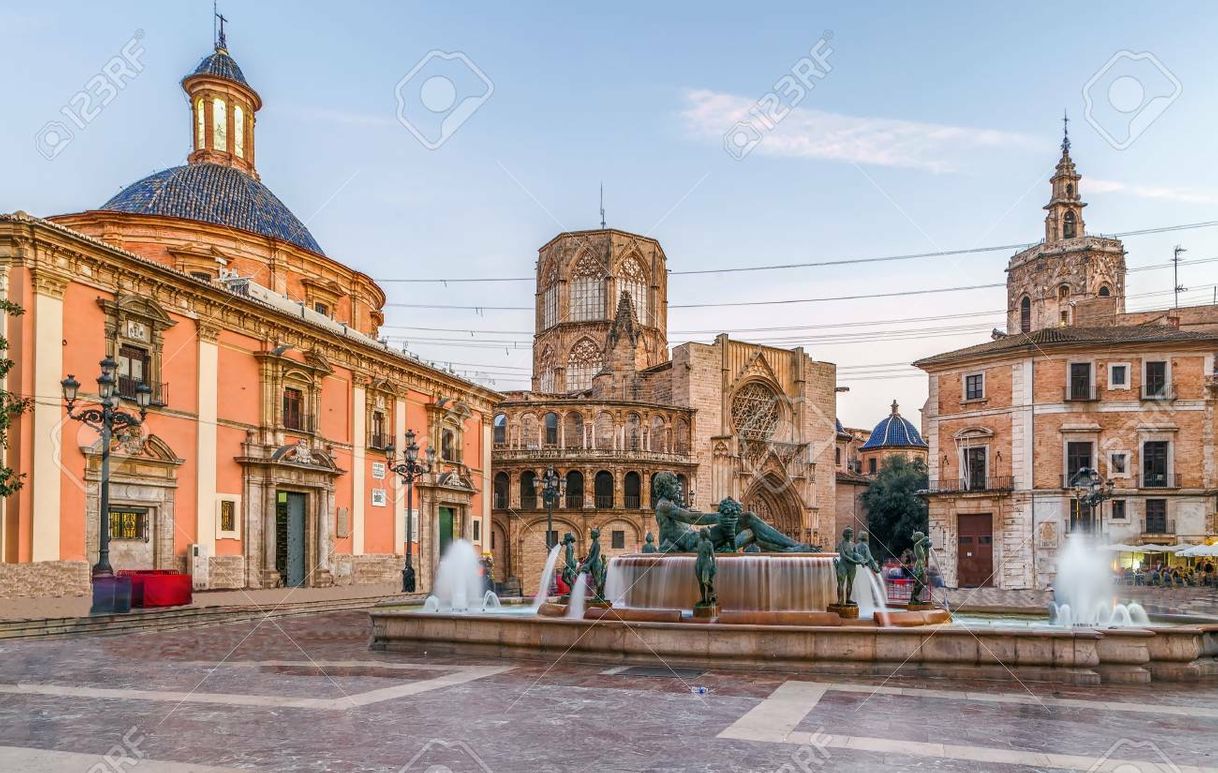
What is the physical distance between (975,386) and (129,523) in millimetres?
33612

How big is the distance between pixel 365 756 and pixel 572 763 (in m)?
1.45

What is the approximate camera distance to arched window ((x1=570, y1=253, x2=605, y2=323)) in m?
65.0

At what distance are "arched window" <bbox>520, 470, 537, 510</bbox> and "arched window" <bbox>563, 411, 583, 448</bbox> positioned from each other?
2779mm

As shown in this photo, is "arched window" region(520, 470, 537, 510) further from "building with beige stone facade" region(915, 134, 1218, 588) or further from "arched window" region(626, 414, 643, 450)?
"building with beige stone facade" region(915, 134, 1218, 588)

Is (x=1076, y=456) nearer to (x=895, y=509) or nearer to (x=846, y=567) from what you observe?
(x=895, y=509)

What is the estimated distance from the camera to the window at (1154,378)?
38438 millimetres

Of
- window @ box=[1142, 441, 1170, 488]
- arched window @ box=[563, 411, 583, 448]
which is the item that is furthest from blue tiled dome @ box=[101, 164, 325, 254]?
window @ box=[1142, 441, 1170, 488]

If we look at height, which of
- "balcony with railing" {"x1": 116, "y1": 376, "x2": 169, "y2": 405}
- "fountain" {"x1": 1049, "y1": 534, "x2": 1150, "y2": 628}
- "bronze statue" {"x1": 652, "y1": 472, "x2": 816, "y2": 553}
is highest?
"balcony with railing" {"x1": 116, "y1": 376, "x2": 169, "y2": 405}

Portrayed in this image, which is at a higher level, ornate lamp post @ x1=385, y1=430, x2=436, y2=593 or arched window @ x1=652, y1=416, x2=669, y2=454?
arched window @ x1=652, y1=416, x2=669, y2=454

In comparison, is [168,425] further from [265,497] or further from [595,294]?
[595,294]

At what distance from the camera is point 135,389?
22.2m

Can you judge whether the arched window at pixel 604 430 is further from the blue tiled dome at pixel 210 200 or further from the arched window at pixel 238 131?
the arched window at pixel 238 131

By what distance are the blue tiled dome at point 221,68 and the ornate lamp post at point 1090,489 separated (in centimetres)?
3377

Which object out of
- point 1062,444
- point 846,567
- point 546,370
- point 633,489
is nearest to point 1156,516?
point 1062,444
